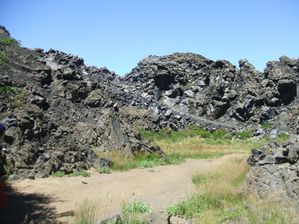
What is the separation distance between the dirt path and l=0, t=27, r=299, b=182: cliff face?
5.39ft

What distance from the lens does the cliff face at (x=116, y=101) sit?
2005 centimetres

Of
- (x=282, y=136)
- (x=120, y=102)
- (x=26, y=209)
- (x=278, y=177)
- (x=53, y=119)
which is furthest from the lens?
(x=120, y=102)

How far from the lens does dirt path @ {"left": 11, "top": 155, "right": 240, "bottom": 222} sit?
1280 cm

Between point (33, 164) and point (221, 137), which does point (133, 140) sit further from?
point (221, 137)

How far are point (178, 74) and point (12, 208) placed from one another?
64.5m

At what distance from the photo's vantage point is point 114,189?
15.5m

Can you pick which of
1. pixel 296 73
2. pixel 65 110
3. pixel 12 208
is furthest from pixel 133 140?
pixel 296 73

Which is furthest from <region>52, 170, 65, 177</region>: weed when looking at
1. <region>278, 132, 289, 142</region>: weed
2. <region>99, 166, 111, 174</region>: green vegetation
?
<region>278, 132, 289, 142</region>: weed

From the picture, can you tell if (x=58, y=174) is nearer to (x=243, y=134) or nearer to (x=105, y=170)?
(x=105, y=170)

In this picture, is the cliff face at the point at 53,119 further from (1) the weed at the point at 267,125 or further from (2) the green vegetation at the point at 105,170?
(1) the weed at the point at 267,125

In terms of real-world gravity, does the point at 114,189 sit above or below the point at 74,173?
below

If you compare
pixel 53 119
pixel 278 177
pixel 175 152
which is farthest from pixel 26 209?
pixel 175 152

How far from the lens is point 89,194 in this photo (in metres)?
14.4

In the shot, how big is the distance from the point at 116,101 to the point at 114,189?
73.8ft
